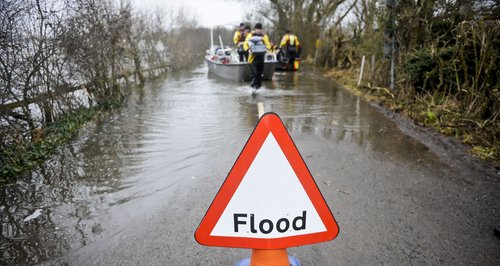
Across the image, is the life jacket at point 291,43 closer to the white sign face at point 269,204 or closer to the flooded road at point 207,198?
the flooded road at point 207,198

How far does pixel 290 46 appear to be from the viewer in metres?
16.8

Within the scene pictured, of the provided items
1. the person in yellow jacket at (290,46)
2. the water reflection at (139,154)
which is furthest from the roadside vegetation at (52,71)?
the person in yellow jacket at (290,46)

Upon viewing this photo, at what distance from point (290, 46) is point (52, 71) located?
12.7m

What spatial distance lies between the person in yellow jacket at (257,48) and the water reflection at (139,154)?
1048 millimetres

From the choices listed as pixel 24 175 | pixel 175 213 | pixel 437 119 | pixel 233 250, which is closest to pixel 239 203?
pixel 233 250

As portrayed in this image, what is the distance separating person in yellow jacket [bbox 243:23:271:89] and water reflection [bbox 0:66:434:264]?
1.05m

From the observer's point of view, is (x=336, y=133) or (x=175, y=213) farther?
(x=336, y=133)

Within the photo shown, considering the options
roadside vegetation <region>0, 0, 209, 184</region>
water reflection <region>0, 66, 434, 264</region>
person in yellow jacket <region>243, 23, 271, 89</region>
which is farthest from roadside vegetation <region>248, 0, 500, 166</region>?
roadside vegetation <region>0, 0, 209, 184</region>

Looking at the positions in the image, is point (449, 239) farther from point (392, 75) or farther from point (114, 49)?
point (114, 49)

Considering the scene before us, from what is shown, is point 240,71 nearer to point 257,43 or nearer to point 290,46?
point 257,43

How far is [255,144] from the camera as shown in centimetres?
176

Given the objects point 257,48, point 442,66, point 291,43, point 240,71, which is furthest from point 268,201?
point 291,43

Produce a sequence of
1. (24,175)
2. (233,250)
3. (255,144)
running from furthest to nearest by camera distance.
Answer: (24,175)
(233,250)
(255,144)

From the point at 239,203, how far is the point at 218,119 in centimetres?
593
